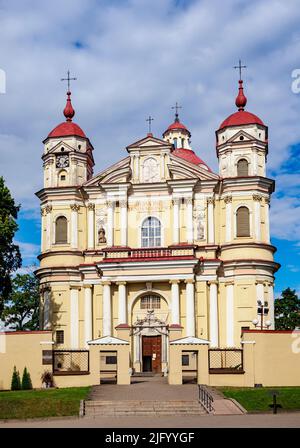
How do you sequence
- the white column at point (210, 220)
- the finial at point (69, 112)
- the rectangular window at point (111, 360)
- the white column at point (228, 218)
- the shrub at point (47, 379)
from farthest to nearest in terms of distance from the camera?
the finial at point (69, 112) < the white column at point (210, 220) < the white column at point (228, 218) < the rectangular window at point (111, 360) < the shrub at point (47, 379)

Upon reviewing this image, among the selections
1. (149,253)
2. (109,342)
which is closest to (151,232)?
(149,253)

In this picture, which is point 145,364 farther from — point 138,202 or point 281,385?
point 281,385

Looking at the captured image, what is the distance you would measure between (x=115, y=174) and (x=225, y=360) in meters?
18.4

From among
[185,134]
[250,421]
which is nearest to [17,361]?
[250,421]

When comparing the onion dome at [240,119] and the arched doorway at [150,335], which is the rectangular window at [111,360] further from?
the onion dome at [240,119]

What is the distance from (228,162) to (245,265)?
743cm

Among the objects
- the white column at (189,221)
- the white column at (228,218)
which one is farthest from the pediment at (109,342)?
the white column at (228,218)

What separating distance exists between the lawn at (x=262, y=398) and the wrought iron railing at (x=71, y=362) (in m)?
7.58

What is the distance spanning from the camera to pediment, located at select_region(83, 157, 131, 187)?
5050 centimetres

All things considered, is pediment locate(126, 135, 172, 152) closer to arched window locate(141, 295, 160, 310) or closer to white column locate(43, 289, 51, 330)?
arched window locate(141, 295, 160, 310)

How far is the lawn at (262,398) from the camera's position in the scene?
27.3 meters

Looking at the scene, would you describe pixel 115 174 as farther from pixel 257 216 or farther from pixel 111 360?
pixel 111 360

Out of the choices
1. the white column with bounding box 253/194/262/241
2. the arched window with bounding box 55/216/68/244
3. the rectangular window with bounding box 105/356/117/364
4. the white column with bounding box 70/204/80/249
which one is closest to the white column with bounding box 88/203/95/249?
the white column with bounding box 70/204/80/249
